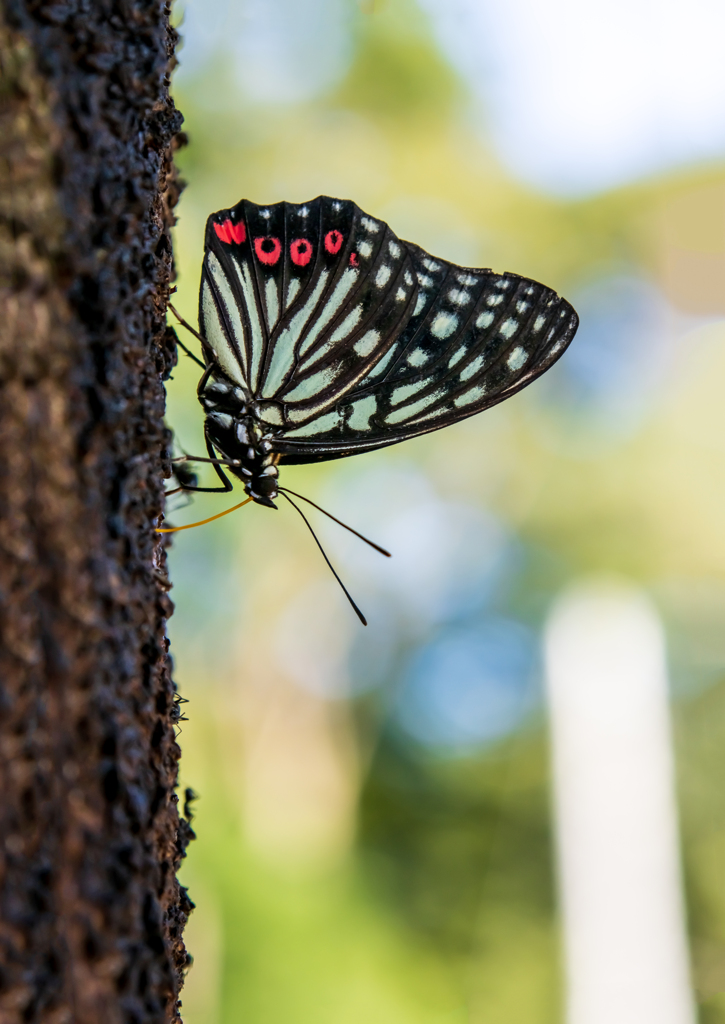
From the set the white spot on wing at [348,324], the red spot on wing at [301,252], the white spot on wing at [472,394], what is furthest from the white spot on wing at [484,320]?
the red spot on wing at [301,252]

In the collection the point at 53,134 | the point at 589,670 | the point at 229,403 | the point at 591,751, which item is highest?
the point at 589,670

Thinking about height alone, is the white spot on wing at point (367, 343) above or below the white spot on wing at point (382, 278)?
below

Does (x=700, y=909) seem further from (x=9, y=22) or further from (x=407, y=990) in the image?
(x=9, y=22)

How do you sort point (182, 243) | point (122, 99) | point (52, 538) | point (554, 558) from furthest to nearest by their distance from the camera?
point (554, 558)
point (182, 243)
point (122, 99)
point (52, 538)

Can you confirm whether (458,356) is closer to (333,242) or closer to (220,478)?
(333,242)

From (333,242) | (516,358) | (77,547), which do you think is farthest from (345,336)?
(77,547)

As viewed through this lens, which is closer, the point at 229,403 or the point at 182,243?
the point at 229,403

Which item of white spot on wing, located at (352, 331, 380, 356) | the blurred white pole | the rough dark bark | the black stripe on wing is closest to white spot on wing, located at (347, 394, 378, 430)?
the black stripe on wing

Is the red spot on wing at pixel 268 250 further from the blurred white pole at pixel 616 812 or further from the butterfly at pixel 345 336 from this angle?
the blurred white pole at pixel 616 812

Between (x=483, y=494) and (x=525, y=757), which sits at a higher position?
(x=483, y=494)

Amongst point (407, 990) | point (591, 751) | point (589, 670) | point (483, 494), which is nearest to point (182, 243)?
point (483, 494)
